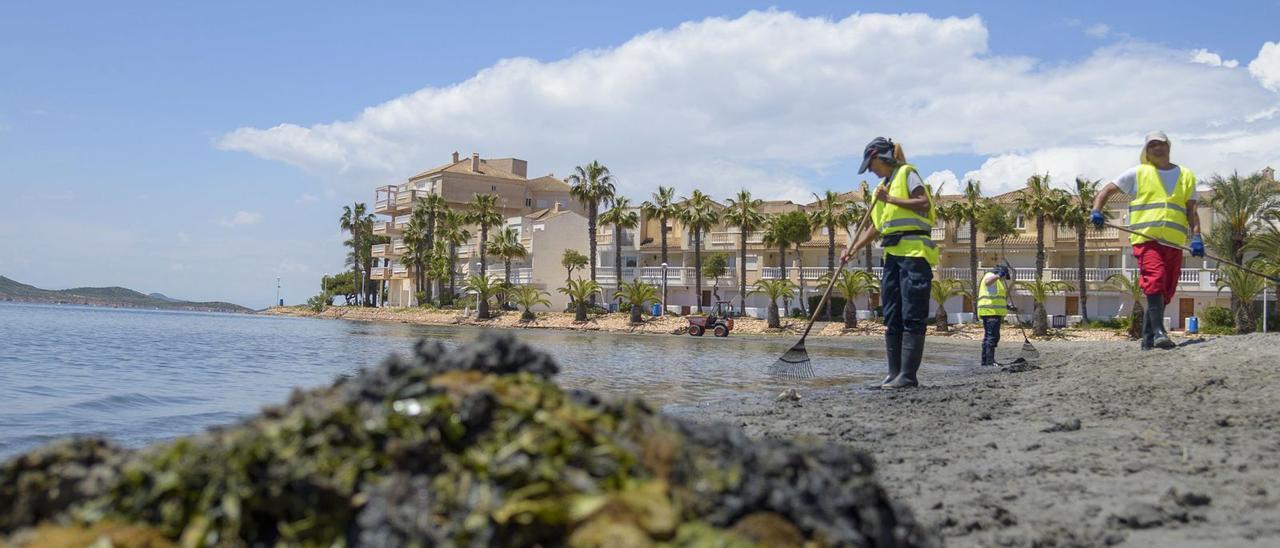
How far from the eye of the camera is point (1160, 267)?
9656 millimetres

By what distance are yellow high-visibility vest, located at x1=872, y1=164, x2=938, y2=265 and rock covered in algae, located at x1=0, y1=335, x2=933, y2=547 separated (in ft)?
21.0

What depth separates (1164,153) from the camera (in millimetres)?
9781

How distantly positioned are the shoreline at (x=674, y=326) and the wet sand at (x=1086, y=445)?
3329 centimetres

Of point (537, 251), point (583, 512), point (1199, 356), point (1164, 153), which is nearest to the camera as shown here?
point (583, 512)

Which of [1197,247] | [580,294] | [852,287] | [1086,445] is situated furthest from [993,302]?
[580,294]

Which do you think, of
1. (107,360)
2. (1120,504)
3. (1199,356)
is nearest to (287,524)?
(1120,504)

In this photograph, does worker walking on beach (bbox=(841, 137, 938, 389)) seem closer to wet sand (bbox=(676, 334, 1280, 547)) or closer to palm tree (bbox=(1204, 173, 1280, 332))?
wet sand (bbox=(676, 334, 1280, 547))

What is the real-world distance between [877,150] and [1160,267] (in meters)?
3.29

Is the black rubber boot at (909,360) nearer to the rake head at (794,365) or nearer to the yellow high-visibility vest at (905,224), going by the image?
the yellow high-visibility vest at (905,224)

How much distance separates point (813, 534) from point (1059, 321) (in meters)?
50.7

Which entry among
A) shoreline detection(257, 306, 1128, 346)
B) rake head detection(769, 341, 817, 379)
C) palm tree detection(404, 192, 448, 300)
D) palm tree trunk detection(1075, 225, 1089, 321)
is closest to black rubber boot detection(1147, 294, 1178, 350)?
rake head detection(769, 341, 817, 379)

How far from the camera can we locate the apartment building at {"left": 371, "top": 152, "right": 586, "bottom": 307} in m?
76.1

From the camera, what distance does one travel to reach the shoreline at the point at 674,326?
44547 mm

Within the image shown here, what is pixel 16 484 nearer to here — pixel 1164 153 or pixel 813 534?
pixel 813 534
